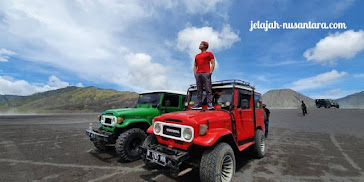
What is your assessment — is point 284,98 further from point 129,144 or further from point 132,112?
point 129,144

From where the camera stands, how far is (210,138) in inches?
131

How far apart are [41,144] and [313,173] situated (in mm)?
10290

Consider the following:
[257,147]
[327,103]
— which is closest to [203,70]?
[257,147]

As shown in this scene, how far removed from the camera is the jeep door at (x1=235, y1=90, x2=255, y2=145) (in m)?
4.57

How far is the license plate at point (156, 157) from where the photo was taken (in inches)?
133

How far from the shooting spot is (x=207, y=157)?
10.8ft

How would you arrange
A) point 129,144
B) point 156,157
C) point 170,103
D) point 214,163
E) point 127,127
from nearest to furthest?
point 214,163 < point 156,157 < point 129,144 < point 127,127 < point 170,103

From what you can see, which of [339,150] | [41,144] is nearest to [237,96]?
[339,150]

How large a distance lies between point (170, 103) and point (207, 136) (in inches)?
146

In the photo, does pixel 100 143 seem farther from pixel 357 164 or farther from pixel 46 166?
pixel 357 164

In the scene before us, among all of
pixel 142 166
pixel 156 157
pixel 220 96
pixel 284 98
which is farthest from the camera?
pixel 284 98

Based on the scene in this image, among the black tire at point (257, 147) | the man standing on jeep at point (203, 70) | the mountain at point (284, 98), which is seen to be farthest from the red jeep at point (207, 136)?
the mountain at point (284, 98)

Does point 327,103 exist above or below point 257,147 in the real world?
above

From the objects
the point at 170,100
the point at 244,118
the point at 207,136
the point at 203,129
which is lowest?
the point at 207,136
